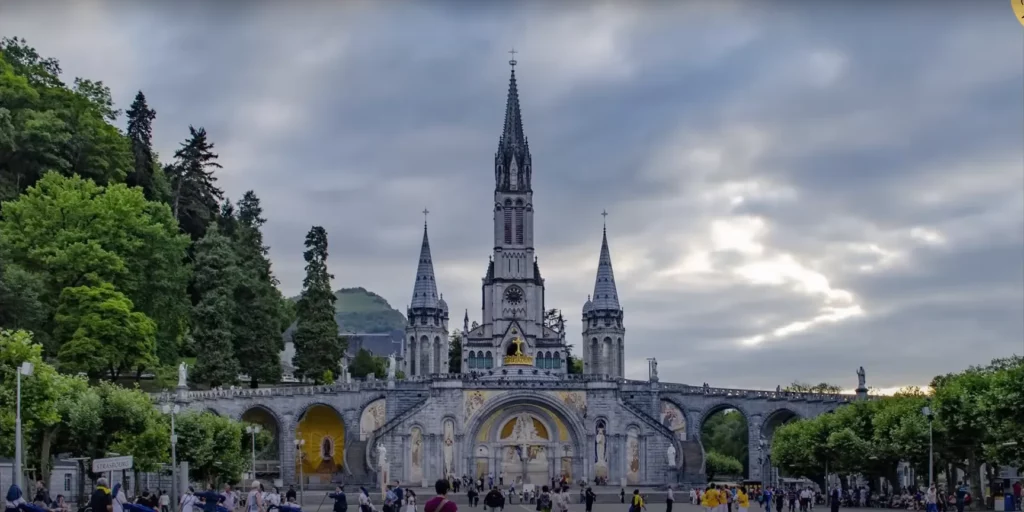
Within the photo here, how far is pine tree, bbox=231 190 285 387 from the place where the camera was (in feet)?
265

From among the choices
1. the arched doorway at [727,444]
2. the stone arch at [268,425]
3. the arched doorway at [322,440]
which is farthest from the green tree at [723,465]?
the stone arch at [268,425]

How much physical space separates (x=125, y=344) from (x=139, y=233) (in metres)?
6.46

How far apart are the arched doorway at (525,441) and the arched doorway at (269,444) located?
11208 millimetres

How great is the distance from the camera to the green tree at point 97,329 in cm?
6031

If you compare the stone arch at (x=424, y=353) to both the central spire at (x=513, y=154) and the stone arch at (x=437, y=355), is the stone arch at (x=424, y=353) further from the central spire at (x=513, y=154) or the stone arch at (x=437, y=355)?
the central spire at (x=513, y=154)

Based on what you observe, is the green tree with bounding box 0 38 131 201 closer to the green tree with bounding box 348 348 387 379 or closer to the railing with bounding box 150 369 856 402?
the railing with bounding box 150 369 856 402

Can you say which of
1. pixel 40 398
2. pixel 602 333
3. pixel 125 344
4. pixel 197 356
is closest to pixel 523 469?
pixel 197 356

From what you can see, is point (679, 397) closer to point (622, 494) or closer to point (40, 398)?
point (622, 494)

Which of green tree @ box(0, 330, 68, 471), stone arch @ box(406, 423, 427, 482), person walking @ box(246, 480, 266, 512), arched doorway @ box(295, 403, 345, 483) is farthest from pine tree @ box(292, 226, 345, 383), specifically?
person walking @ box(246, 480, 266, 512)

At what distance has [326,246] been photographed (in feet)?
297

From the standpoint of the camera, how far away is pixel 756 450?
82188 mm

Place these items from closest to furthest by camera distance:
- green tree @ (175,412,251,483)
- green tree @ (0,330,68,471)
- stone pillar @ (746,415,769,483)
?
green tree @ (0,330,68,471)
green tree @ (175,412,251,483)
stone pillar @ (746,415,769,483)

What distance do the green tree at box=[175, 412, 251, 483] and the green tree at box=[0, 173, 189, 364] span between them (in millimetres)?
11415

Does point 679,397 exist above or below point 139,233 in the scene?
below
